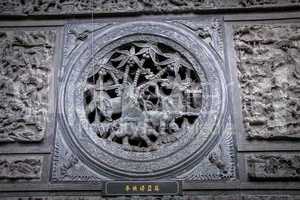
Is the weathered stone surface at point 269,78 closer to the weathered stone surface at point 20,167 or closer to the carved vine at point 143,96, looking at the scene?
the carved vine at point 143,96

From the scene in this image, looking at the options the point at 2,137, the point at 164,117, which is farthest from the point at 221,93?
the point at 2,137

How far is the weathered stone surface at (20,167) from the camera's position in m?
5.18

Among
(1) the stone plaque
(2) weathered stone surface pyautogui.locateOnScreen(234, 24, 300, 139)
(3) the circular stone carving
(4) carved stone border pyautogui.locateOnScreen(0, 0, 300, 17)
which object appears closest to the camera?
(1) the stone plaque

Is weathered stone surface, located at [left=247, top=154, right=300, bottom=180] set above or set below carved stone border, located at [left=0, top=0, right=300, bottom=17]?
below

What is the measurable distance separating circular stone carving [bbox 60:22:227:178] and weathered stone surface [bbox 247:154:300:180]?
526 mm

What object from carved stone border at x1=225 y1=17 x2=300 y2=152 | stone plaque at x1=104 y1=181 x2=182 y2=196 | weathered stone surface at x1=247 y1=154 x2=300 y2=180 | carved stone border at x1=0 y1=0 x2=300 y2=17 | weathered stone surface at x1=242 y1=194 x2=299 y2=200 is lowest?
weathered stone surface at x1=242 y1=194 x2=299 y2=200

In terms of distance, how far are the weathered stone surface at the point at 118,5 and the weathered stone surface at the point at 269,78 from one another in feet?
1.24

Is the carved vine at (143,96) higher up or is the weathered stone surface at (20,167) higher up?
the carved vine at (143,96)

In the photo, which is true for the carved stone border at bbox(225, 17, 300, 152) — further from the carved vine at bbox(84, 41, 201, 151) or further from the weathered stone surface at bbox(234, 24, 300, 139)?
the carved vine at bbox(84, 41, 201, 151)

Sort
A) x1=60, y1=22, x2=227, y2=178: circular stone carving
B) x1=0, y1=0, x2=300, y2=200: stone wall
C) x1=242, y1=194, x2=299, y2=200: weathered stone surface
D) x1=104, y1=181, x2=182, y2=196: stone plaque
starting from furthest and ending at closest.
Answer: x1=60, y1=22, x2=227, y2=178: circular stone carving, x1=0, y1=0, x2=300, y2=200: stone wall, x1=104, y1=181, x2=182, y2=196: stone plaque, x1=242, y1=194, x2=299, y2=200: weathered stone surface

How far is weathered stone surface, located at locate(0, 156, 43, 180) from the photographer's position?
204 inches

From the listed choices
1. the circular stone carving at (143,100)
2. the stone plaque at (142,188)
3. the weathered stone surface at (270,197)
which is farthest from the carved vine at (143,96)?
the weathered stone surface at (270,197)

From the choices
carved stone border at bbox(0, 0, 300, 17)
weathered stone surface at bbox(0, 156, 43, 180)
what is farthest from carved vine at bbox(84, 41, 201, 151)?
weathered stone surface at bbox(0, 156, 43, 180)

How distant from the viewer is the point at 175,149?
525cm
